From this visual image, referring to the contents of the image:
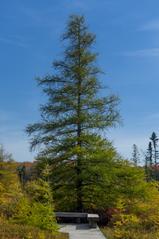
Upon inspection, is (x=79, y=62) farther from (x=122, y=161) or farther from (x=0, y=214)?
(x=0, y=214)

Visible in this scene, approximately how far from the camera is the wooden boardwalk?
1391cm

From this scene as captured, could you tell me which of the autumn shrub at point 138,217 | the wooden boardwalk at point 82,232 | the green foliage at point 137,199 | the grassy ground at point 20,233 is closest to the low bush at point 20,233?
the grassy ground at point 20,233

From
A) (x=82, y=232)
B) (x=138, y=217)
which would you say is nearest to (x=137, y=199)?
(x=138, y=217)

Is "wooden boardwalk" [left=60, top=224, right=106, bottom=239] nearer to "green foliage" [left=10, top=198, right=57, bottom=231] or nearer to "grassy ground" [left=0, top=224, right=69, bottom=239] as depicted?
"green foliage" [left=10, top=198, right=57, bottom=231]

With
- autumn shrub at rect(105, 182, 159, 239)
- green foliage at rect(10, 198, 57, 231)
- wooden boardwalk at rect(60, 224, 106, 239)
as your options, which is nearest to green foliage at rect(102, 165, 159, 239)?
autumn shrub at rect(105, 182, 159, 239)

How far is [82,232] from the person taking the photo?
50.0 ft

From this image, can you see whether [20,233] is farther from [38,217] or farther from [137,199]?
[137,199]

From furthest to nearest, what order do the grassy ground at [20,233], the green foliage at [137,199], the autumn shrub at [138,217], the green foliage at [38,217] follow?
1. the green foliage at [137,199]
2. the autumn shrub at [138,217]
3. the green foliage at [38,217]
4. the grassy ground at [20,233]

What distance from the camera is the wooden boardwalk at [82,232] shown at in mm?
13907

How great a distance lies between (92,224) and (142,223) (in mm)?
1813

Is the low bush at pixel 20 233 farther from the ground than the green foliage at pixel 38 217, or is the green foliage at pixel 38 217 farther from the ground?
the green foliage at pixel 38 217

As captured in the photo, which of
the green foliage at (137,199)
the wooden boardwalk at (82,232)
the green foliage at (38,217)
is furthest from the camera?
the green foliage at (137,199)

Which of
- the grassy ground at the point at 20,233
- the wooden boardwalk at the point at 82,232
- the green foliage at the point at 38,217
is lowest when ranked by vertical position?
the wooden boardwalk at the point at 82,232

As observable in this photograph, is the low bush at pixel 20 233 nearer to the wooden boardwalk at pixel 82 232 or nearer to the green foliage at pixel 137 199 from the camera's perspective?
the wooden boardwalk at pixel 82 232
